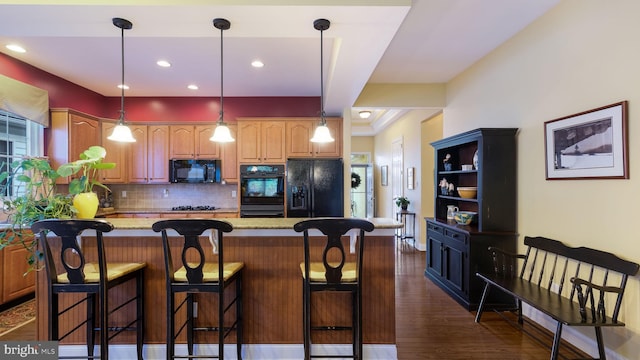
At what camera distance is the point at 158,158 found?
4859 mm

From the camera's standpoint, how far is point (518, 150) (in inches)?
123

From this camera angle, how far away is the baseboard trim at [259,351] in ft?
7.59

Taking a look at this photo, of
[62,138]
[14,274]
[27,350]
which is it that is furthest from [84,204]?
[62,138]

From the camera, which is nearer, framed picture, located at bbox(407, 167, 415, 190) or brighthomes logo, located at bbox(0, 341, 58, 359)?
brighthomes logo, located at bbox(0, 341, 58, 359)

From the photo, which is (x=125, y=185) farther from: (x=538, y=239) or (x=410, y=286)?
(x=538, y=239)

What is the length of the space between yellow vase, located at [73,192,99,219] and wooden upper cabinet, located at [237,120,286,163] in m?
2.41

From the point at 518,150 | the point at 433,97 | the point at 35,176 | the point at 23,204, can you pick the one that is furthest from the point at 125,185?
the point at 518,150

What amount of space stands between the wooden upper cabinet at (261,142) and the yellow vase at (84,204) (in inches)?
94.8

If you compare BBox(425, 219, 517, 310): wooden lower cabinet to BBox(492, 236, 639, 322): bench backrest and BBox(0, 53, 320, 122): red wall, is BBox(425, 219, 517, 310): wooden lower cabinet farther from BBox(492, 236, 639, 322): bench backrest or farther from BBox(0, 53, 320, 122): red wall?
BBox(0, 53, 320, 122): red wall

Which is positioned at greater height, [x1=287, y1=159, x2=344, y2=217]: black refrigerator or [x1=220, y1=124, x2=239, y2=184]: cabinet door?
[x1=220, y1=124, x2=239, y2=184]: cabinet door

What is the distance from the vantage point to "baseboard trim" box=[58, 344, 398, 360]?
2.31 metres

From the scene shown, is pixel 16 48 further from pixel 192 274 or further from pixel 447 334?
pixel 447 334

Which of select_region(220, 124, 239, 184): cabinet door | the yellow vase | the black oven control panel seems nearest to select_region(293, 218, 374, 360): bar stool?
the yellow vase

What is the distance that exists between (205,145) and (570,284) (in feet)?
16.1
